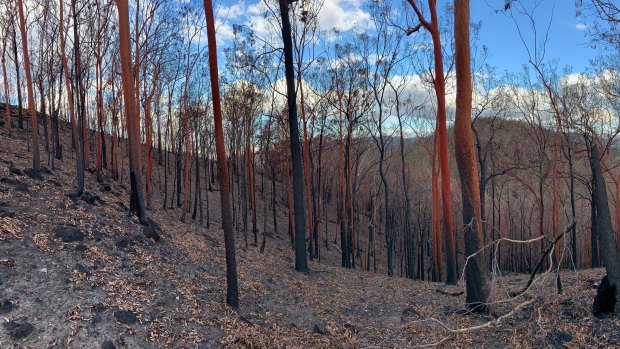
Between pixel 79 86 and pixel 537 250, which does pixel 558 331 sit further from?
pixel 537 250

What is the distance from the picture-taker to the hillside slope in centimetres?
591

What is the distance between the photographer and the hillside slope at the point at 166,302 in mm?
5906

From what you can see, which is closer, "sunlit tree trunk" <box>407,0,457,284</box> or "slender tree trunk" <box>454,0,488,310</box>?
"slender tree trunk" <box>454,0,488,310</box>

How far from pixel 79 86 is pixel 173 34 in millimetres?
4775

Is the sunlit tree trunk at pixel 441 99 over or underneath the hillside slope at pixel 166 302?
over

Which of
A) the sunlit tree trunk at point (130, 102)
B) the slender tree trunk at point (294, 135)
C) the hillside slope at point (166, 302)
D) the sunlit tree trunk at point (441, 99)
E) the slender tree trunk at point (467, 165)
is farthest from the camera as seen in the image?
the slender tree trunk at point (294, 135)

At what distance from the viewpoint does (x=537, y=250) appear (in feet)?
118

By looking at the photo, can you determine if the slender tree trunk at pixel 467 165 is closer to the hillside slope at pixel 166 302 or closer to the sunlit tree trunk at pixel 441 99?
the hillside slope at pixel 166 302

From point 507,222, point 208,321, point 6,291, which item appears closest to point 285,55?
point 208,321

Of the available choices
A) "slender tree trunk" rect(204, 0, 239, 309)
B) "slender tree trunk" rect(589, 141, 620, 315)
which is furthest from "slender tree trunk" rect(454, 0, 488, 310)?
"slender tree trunk" rect(204, 0, 239, 309)

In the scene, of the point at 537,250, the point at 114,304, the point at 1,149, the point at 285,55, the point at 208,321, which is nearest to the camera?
the point at 114,304

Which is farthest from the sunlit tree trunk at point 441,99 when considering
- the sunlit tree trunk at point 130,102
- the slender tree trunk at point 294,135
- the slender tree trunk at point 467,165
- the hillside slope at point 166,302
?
the sunlit tree trunk at point 130,102

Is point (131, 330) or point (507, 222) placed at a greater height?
point (131, 330)

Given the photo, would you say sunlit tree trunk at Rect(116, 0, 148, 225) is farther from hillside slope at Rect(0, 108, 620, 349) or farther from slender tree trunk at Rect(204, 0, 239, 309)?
slender tree trunk at Rect(204, 0, 239, 309)
